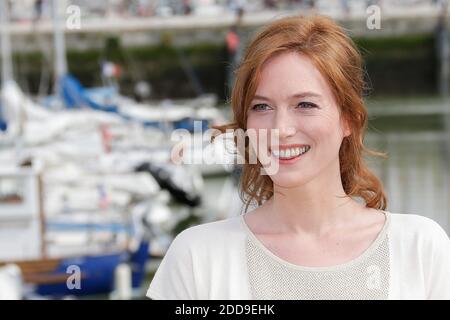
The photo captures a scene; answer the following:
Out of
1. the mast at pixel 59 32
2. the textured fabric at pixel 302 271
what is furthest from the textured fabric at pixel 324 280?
the mast at pixel 59 32

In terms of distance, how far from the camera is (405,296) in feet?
4.08

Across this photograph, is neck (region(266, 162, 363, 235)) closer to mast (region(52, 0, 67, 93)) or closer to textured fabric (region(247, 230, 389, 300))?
textured fabric (region(247, 230, 389, 300))

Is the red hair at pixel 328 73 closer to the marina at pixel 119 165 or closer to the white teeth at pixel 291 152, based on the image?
the white teeth at pixel 291 152

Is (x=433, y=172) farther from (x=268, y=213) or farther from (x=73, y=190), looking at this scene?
(x=268, y=213)

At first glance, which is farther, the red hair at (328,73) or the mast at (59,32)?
the mast at (59,32)

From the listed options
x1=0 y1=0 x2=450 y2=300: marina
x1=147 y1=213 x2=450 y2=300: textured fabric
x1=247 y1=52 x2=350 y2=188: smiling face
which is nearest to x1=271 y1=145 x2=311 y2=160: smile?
x1=247 y1=52 x2=350 y2=188: smiling face

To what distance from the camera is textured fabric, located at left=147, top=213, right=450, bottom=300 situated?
1.25 metres

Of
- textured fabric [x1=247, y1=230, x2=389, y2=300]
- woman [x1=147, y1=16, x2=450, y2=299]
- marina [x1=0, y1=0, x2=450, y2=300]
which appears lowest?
marina [x1=0, y1=0, x2=450, y2=300]

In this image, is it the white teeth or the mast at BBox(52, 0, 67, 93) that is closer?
the white teeth

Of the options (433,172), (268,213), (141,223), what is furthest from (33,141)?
(268,213)

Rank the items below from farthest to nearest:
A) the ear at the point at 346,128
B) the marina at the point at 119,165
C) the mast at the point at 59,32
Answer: the mast at the point at 59,32
the marina at the point at 119,165
the ear at the point at 346,128

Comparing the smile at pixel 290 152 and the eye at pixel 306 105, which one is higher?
the eye at pixel 306 105

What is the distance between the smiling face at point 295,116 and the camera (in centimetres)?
130

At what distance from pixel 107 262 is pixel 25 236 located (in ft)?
2.50
